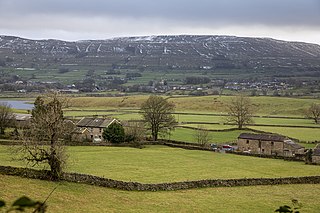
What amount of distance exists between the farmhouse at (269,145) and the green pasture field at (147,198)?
2314 centimetres

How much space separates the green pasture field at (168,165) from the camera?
34.2 meters

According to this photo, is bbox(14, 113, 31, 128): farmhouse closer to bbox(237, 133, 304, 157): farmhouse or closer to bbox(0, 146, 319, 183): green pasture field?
bbox(0, 146, 319, 183): green pasture field

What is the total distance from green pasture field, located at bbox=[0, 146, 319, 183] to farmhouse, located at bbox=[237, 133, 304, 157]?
270 inches

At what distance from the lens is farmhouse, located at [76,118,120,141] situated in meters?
63.7

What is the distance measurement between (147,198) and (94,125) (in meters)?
38.5

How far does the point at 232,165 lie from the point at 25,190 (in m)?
23.6

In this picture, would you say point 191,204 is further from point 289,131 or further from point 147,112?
point 289,131

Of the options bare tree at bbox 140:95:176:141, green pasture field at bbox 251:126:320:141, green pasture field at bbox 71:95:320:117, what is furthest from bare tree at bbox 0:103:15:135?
green pasture field at bbox 71:95:320:117

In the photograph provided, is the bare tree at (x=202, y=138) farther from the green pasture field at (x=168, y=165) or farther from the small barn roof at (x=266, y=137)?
the green pasture field at (x=168, y=165)

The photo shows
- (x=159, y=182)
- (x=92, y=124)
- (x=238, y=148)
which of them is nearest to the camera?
(x=159, y=182)

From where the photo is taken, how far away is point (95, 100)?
124312 millimetres

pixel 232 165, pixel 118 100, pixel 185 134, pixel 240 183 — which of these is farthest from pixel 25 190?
pixel 118 100

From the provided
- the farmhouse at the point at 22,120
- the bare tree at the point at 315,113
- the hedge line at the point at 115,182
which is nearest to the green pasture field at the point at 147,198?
the hedge line at the point at 115,182

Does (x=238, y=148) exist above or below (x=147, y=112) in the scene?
below
